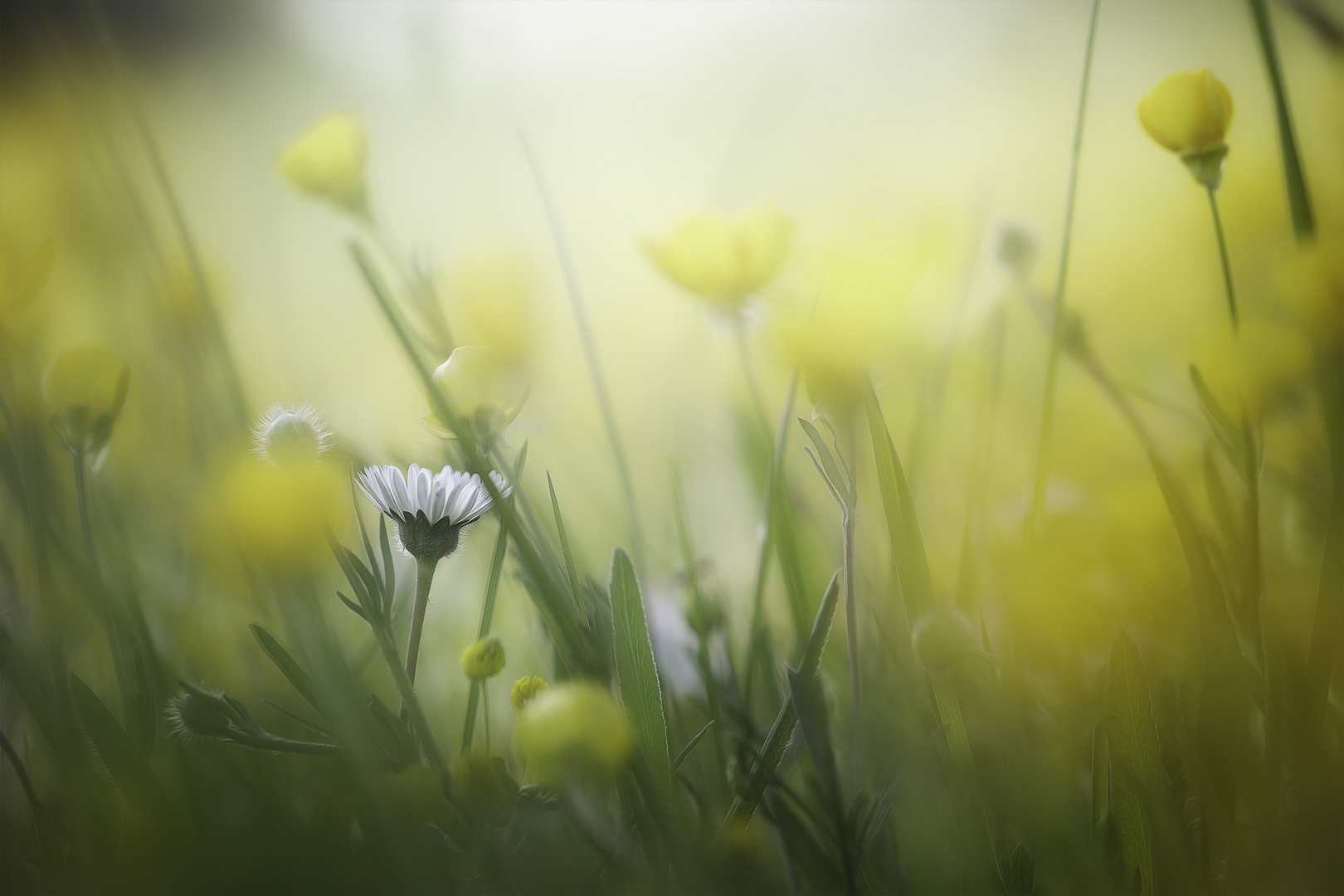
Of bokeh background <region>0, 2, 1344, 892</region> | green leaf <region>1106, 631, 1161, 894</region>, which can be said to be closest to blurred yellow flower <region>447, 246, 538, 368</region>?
bokeh background <region>0, 2, 1344, 892</region>

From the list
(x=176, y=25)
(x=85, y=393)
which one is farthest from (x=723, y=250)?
(x=176, y=25)

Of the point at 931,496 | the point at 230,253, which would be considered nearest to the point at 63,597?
the point at 230,253

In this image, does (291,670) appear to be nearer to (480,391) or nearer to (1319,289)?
(480,391)

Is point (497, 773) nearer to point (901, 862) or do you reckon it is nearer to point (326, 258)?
point (901, 862)

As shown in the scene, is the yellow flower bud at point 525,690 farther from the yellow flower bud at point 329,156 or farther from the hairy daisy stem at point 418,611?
the yellow flower bud at point 329,156

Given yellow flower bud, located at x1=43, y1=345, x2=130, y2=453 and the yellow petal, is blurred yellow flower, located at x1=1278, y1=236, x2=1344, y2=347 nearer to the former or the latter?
the yellow petal

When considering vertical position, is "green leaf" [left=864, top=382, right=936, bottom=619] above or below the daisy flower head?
below
